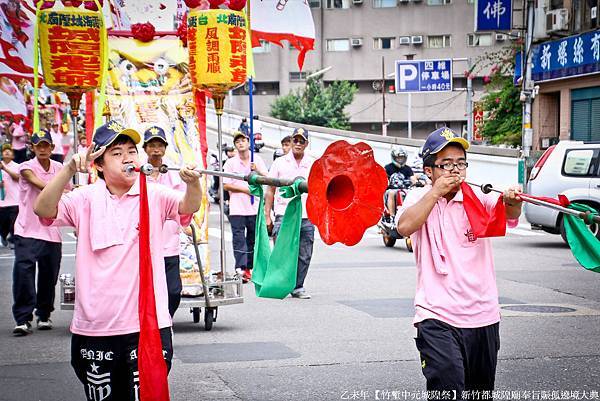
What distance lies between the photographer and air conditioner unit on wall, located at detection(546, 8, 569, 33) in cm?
2869

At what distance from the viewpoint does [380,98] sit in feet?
213

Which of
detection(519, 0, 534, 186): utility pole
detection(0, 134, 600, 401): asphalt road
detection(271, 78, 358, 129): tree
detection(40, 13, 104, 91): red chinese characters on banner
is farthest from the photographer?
detection(271, 78, 358, 129): tree

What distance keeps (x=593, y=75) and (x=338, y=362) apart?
2248 cm

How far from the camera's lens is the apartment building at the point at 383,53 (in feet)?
205

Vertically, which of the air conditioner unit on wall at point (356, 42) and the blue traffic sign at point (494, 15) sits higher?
the air conditioner unit on wall at point (356, 42)

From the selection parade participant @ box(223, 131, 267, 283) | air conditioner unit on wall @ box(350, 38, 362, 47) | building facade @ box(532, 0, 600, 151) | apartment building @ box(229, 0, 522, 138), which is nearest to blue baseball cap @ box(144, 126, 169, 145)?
parade participant @ box(223, 131, 267, 283)

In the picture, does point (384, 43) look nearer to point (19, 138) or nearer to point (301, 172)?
point (19, 138)

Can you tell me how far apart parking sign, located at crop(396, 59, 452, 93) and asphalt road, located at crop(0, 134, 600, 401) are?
77.0ft

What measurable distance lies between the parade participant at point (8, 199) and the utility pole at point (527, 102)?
13.7 meters

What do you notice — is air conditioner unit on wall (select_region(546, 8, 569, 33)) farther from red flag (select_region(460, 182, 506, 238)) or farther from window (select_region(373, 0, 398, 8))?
window (select_region(373, 0, 398, 8))

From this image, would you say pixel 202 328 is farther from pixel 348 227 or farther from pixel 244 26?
pixel 348 227

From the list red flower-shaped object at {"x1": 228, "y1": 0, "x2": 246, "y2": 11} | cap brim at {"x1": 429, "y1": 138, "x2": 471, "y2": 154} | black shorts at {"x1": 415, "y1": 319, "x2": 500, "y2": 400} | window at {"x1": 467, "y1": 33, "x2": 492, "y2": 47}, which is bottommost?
black shorts at {"x1": 415, "y1": 319, "x2": 500, "y2": 400}

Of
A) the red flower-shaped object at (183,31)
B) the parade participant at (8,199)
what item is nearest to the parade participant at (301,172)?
the red flower-shaped object at (183,31)

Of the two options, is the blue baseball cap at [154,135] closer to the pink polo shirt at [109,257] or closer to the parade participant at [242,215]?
the pink polo shirt at [109,257]
